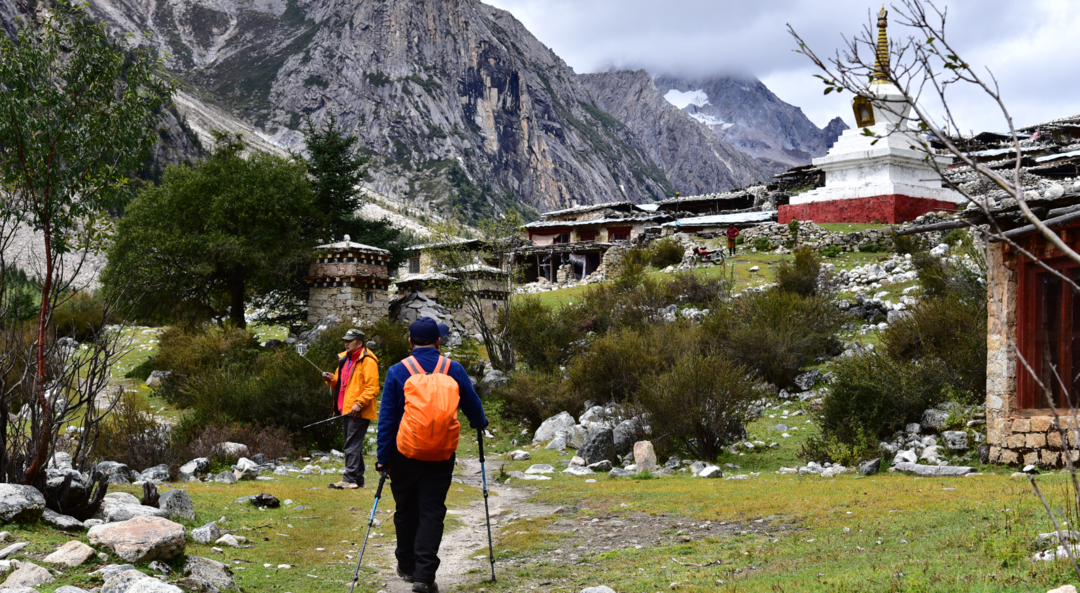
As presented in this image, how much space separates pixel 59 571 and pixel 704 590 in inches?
154

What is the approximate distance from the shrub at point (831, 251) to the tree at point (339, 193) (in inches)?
656

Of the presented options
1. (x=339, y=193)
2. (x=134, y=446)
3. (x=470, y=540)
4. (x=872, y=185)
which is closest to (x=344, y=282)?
(x=339, y=193)

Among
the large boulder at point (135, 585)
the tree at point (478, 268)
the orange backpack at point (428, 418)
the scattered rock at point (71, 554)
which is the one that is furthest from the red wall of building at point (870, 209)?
the large boulder at point (135, 585)

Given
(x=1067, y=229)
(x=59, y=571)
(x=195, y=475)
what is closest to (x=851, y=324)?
(x=1067, y=229)

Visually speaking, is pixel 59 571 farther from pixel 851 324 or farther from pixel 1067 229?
pixel 851 324

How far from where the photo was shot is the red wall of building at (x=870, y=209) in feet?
116

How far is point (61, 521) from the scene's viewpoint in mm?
5973

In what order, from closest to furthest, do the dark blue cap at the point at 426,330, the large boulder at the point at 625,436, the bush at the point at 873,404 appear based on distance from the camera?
the dark blue cap at the point at 426,330 < the bush at the point at 873,404 < the large boulder at the point at 625,436

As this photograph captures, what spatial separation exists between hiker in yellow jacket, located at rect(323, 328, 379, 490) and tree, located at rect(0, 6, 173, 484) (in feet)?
10.2

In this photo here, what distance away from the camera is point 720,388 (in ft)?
43.9

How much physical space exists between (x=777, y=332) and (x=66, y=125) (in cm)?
1428

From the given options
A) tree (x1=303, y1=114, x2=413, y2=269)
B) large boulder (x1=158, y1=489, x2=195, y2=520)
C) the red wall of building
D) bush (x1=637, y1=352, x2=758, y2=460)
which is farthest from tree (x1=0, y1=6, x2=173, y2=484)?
the red wall of building

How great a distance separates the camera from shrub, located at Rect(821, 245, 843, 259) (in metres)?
31.2

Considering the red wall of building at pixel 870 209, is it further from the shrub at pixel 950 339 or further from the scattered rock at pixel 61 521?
the scattered rock at pixel 61 521
